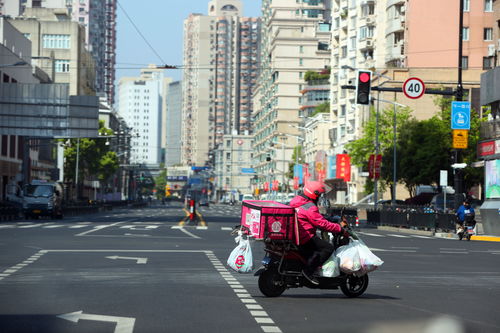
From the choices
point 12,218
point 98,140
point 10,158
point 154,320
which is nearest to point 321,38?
point 98,140

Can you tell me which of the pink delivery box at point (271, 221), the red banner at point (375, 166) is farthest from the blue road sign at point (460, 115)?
the pink delivery box at point (271, 221)

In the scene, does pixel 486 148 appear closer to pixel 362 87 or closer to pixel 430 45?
pixel 362 87

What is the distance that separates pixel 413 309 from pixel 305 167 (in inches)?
4279

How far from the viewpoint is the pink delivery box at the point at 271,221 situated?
42.5 ft

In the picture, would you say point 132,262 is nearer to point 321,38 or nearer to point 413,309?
point 413,309

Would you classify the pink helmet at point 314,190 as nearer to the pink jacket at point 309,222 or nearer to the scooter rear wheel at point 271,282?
the pink jacket at point 309,222

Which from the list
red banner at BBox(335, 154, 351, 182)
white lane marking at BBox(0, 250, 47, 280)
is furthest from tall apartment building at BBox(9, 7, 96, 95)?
white lane marking at BBox(0, 250, 47, 280)

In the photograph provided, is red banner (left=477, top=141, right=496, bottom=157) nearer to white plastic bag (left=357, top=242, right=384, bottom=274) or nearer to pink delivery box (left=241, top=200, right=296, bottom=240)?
white plastic bag (left=357, top=242, right=384, bottom=274)

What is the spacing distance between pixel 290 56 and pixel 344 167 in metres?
63.1

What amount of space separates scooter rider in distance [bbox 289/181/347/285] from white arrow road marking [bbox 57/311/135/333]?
3.20 metres

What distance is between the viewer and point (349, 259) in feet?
43.3

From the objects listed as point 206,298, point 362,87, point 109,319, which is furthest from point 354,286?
point 362,87

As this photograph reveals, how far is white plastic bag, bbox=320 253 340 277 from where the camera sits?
13242mm

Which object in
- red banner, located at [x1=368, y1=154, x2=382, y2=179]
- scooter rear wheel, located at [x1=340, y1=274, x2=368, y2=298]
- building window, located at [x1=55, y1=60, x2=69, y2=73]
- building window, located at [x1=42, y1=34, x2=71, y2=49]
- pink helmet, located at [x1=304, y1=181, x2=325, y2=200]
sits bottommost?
scooter rear wheel, located at [x1=340, y1=274, x2=368, y2=298]
